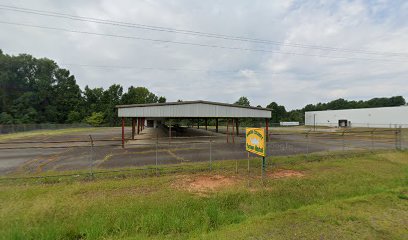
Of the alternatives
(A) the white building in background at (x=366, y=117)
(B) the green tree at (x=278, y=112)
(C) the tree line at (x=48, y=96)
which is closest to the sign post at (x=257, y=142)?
(A) the white building in background at (x=366, y=117)

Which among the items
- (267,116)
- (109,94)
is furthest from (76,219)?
(109,94)

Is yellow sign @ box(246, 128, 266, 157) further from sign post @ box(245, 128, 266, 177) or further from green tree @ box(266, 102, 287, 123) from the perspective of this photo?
green tree @ box(266, 102, 287, 123)

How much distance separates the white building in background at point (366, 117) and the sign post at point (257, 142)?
51.5 metres

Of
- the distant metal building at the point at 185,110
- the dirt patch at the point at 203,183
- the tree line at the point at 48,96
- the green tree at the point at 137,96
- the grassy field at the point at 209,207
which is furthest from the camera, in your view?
the green tree at the point at 137,96

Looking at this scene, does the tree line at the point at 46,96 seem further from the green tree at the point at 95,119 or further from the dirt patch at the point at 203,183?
the dirt patch at the point at 203,183

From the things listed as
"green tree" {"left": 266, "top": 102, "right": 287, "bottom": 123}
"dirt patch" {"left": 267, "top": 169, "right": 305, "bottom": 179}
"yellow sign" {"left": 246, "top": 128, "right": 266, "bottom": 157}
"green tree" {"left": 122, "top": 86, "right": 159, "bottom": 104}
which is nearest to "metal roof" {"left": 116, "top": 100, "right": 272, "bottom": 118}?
"yellow sign" {"left": 246, "top": 128, "right": 266, "bottom": 157}

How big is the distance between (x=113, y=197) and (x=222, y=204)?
3.38 meters

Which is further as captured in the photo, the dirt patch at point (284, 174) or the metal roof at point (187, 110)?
the metal roof at point (187, 110)

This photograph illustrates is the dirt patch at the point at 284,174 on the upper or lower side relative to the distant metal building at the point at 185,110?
lower

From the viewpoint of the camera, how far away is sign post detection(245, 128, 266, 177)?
803 centimetres

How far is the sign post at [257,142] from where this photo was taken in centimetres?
803

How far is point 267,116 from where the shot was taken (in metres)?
24.0

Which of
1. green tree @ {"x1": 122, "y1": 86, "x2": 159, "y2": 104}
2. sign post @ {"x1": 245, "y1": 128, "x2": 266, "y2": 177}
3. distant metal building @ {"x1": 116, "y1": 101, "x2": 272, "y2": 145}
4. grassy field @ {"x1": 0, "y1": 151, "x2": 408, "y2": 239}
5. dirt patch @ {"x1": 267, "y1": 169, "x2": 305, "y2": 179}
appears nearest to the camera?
grassy field @ {"x1": 0, "y1": 151, "x2": 408, "y2": 239}

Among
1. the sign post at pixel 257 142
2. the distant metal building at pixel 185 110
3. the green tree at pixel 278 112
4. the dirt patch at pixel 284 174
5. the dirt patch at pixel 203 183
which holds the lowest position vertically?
the dirt patch at pixel 203 183
